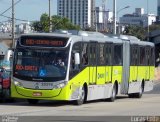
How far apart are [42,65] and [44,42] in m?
1.00

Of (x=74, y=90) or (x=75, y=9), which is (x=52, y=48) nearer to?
(x=74, y=90)

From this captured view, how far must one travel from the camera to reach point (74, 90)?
25.0 metres

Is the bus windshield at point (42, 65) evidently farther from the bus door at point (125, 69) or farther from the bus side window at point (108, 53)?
the bus door at point (125, 69)

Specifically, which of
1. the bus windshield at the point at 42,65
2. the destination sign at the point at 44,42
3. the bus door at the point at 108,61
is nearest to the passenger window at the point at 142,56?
the bus door at the point at 108,61

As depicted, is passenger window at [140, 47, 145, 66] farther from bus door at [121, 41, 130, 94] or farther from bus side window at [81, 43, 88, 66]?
bus side window at [81, 43, 88, 66]

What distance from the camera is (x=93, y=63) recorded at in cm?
2706

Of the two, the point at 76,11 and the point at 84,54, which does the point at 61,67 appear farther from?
the point at 76,11

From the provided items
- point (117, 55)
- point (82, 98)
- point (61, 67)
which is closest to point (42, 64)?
point (61, 67)

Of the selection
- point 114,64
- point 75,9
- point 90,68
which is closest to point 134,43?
point 114,64

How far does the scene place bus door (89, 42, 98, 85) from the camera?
26.8 metres

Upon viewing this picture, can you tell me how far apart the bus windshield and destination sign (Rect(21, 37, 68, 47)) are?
0.24 metres

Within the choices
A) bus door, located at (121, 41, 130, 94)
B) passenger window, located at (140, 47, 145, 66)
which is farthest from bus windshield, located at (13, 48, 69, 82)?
passenger window, located at (140, 47, 145, 66)

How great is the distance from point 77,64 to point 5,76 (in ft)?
13.9

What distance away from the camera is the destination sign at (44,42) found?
24.9 meters
